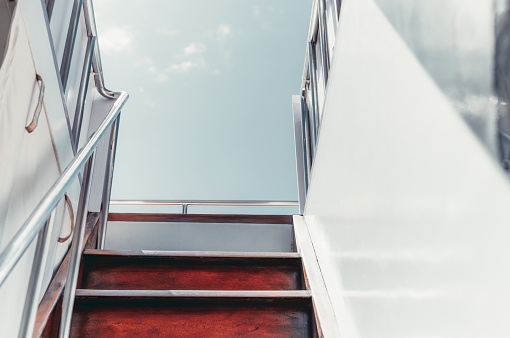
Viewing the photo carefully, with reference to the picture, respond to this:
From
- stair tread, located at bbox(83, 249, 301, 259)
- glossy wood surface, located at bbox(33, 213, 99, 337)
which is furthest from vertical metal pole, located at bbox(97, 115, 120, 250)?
glossy wood surface, located at bbox(33, 213, 99, 337)

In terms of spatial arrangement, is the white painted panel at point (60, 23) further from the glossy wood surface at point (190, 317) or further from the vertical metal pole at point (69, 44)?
the glossy wood surface at point (190, 317)

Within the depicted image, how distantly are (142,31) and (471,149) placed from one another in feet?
17.4

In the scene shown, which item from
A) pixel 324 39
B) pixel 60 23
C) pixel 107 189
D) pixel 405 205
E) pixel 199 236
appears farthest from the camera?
pixel 199 236

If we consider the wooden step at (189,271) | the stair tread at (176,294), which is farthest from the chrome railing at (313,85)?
the stair tread at (176,294)

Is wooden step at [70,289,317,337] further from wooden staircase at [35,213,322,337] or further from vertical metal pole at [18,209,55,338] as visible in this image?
vertical metal pole at [18,209,55,338]

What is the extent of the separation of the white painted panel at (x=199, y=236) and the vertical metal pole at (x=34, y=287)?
5.27ft

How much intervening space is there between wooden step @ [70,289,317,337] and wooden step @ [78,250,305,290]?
23 cm

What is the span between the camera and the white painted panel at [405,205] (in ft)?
1.91

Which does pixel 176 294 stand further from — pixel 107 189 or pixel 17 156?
pixel 107 189

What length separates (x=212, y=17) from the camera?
215 inches

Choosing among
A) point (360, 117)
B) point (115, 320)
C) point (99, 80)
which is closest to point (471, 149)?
point (360, 117)

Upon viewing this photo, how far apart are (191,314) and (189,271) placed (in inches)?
13.6

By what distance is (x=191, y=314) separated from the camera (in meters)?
1.58

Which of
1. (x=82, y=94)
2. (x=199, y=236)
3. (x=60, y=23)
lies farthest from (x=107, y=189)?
(x=60, y=23)
